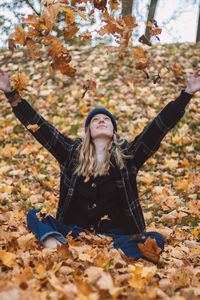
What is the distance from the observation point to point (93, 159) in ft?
8.90

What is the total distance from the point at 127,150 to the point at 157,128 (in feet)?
1.23

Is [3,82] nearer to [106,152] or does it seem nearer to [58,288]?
[106,152]

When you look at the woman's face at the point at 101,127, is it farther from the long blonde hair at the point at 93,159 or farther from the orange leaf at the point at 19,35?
the orange leaf at the point at 19,35

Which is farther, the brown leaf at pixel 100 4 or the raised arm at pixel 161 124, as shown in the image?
the raised arm at pixel 161 124

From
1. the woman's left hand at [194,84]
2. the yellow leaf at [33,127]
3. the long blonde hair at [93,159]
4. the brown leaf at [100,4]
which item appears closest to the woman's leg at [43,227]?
the long blonde hair at [93,159]

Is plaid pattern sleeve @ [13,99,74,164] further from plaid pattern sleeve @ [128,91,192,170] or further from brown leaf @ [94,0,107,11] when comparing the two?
brown leaf @ [94,0,107,11]

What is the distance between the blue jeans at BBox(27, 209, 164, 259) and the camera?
2197 millimetres

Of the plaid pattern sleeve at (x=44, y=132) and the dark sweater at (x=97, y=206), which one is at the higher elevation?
the plaid pattern sleeve at (x=44, y=132)

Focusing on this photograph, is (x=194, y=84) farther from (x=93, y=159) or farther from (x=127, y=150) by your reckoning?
(x=93, y=159)

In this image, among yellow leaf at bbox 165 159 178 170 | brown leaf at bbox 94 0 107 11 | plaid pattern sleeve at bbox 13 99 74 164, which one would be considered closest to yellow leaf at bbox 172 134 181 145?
yellow leaf at bbox 165 159 178 170

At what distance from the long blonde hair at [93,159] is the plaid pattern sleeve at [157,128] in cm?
14

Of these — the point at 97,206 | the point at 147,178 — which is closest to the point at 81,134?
the point at 147,178

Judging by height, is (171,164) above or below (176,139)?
below

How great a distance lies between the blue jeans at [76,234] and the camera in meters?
2.20
